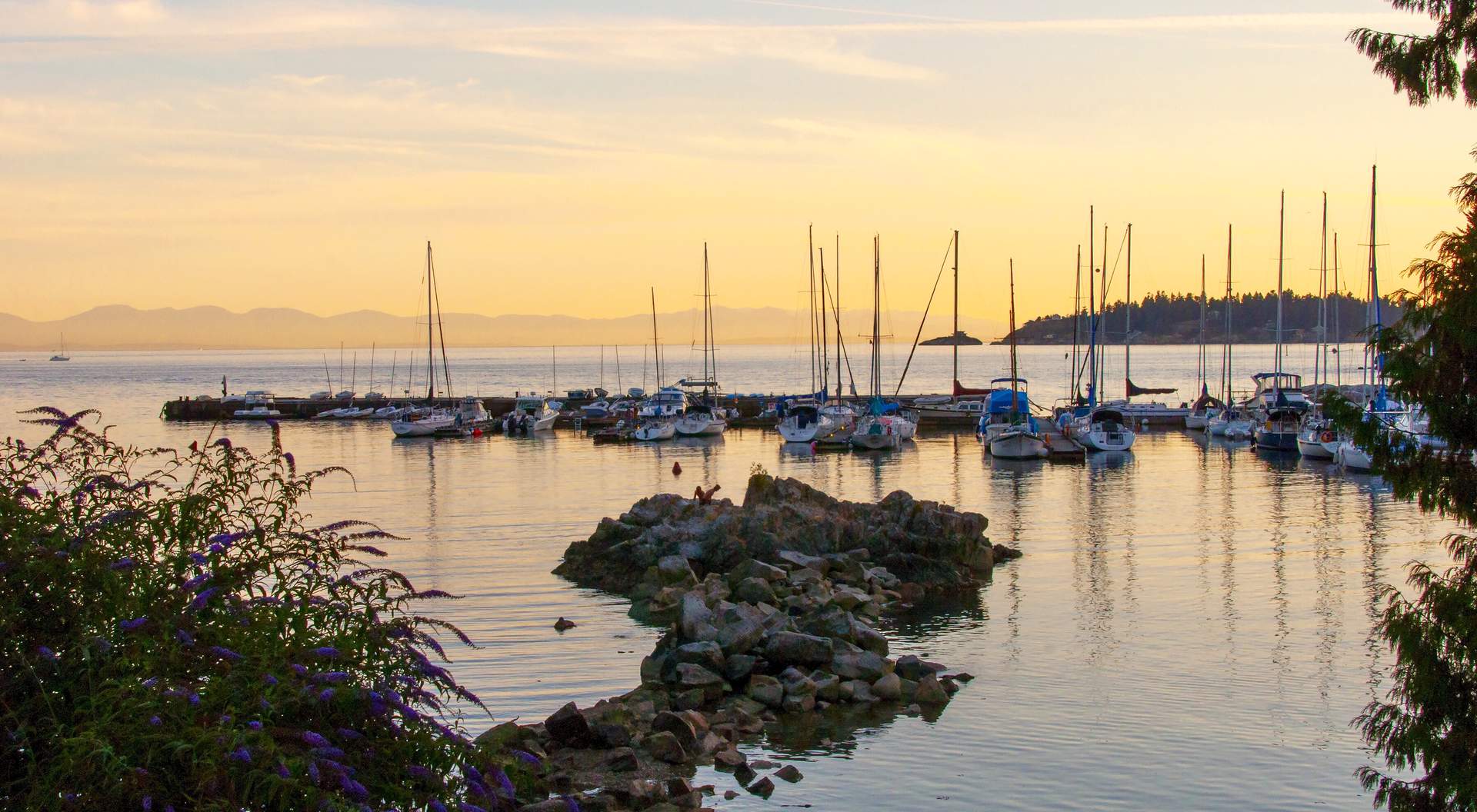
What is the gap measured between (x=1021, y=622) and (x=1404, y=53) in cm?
1445

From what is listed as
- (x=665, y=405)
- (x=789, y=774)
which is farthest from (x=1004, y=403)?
(x=789, y=774)

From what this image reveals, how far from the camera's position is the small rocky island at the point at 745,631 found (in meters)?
13.7

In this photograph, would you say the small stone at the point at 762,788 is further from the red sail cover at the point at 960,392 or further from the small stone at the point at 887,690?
the red sail cover at the point at 960,392

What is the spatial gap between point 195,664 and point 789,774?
24.6ft

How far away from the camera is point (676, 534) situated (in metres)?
27.7

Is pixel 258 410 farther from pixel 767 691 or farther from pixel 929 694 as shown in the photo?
pixel 929 694

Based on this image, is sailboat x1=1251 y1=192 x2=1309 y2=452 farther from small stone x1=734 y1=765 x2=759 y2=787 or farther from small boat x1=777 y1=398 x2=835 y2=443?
small stone x1=734 y1=765 x2=759 y2=787

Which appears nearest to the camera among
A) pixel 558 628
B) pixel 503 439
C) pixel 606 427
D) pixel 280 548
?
pixel 280 548

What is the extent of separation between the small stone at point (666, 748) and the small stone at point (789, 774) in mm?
1035

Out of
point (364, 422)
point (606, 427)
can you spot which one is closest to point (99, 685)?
point (606, 427)

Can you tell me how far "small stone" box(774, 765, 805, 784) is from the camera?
13.8m

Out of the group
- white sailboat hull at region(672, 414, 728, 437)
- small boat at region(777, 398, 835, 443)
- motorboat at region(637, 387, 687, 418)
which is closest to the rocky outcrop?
small boat at region(777, 398, 835, 443)

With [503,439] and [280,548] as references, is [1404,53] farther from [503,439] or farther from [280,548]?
[503,439]

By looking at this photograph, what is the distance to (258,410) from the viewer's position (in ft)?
306
